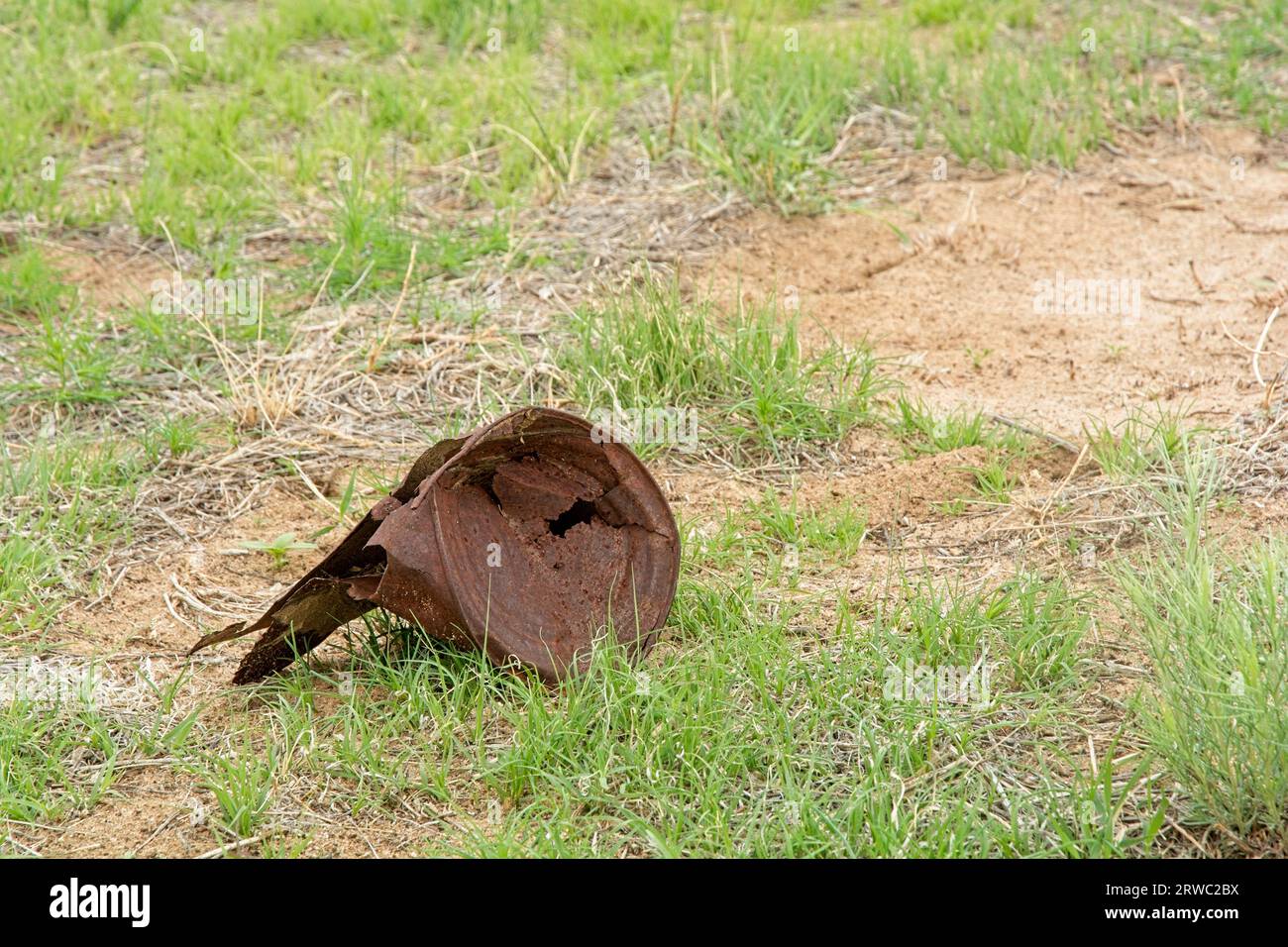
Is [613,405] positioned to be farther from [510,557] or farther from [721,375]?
[510,557]

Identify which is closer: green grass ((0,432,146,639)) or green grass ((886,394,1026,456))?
green grass ((0,432,146,639))

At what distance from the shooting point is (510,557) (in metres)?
3.06

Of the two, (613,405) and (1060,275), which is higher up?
(1060,275)

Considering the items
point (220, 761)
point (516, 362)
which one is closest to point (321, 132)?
point (516, 362)

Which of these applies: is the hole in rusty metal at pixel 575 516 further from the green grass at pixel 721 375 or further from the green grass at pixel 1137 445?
the green grass at pixel 1137 445

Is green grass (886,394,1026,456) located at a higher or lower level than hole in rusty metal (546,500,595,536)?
lower

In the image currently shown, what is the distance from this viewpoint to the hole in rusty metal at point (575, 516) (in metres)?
3.16

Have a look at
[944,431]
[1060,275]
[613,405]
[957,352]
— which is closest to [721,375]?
[613,405]

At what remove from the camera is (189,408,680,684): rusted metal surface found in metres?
2.90

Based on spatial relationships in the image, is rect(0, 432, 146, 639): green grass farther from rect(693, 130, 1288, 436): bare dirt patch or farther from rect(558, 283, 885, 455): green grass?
rect(693, 130, 1288, 436): bare dirt patch

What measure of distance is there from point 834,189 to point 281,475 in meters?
2.33

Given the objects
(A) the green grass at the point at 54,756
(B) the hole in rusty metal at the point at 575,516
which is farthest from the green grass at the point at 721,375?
(A) the green grass at the point at 54,756

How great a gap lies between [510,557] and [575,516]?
0.63ft

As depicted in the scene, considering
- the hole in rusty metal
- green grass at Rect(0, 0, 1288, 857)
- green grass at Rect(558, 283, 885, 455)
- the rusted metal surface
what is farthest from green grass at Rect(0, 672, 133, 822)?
green grass at Rect(558, 283, 885, 455)
